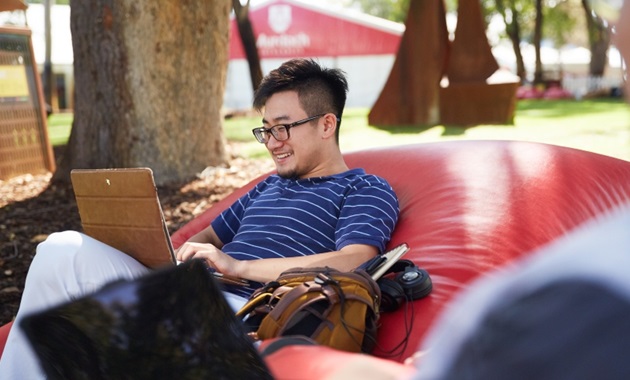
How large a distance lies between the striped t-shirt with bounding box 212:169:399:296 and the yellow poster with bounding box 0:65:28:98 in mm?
6552

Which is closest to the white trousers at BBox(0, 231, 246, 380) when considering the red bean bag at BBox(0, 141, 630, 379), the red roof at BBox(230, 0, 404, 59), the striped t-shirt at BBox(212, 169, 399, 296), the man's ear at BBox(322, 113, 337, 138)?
the striped t-shirt at BBox(212, 169, 399, 296)

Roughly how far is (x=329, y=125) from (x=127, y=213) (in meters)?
1.09

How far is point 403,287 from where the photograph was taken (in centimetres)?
295

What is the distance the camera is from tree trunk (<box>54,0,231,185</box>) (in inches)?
301

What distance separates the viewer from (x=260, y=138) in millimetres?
3682

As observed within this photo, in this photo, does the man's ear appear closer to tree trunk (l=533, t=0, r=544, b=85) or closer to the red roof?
the red roof

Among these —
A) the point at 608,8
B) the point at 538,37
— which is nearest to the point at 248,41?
the point at 608,8

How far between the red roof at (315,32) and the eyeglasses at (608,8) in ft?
103

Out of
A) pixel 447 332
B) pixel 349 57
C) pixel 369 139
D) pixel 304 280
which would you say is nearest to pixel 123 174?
pixel 304 280

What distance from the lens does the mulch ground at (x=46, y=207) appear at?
5723 mm

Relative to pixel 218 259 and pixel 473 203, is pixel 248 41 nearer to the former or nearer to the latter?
pixel 473 203

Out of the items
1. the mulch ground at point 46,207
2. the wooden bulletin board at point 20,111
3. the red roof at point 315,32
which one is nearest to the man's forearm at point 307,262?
the mulch ground at point 46,207

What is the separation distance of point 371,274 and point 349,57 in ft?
98.8

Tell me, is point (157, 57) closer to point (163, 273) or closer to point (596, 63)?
point (163, 273)
